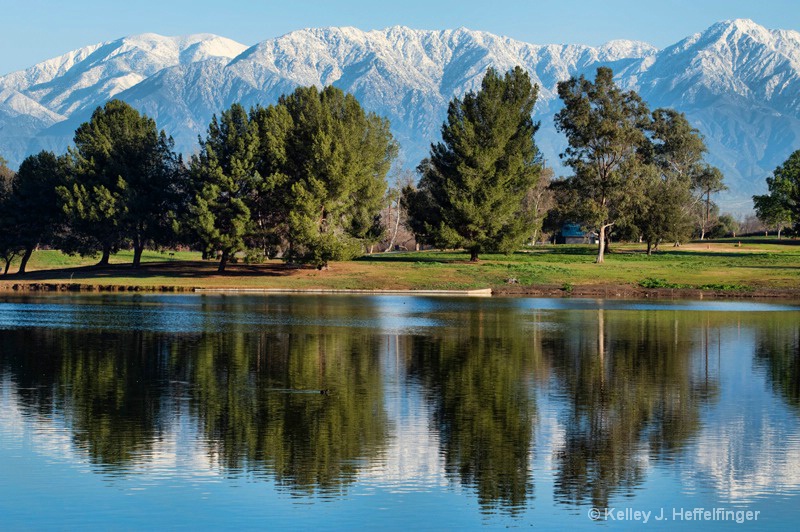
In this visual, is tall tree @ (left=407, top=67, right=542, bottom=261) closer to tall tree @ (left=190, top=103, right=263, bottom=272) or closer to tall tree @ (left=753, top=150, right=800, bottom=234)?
tall tree @ (left=190, top=103, right=263, bottom=272)

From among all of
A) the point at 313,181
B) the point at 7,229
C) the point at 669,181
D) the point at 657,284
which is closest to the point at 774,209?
the point at 669,181

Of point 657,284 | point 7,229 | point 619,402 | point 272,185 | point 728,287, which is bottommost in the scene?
point 619,402

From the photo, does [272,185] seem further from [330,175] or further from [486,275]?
[486,275]

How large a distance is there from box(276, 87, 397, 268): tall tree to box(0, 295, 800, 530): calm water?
40.4 metres

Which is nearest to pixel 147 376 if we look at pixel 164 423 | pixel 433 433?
pixel 164 423

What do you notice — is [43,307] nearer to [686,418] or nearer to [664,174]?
[686,418]

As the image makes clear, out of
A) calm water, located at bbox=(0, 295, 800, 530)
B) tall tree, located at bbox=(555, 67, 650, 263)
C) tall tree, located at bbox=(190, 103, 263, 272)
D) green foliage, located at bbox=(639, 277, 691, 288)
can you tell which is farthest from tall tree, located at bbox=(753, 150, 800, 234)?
calm water, located at bbox=(0, 295, 800, 530)

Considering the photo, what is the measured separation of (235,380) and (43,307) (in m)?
37.4

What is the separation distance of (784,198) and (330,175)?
69125mm

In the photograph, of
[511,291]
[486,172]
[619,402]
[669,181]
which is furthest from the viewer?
[669,181]

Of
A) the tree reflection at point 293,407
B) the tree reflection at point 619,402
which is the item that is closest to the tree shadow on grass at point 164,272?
the tree reflection at point 619,402

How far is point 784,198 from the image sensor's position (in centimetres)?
13762

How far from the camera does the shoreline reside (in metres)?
84.6

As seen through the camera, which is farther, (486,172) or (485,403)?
(486,172)
